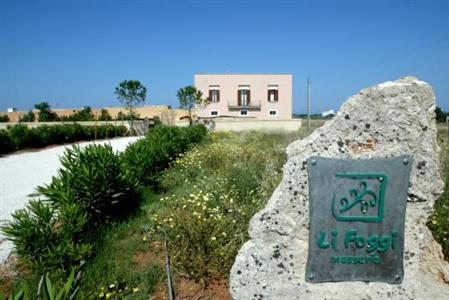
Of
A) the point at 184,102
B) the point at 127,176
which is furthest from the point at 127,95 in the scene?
the point at 127,176

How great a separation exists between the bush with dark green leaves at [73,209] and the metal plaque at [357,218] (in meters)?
2.20

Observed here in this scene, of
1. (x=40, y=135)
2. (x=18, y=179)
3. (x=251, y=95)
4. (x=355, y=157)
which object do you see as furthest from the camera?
(x=251, y=95)

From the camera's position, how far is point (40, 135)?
18.0 metres

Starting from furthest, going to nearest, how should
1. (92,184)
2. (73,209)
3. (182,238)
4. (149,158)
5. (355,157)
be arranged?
(149,158)
(92,184)
(182,238)
(73,209)
(355,157)

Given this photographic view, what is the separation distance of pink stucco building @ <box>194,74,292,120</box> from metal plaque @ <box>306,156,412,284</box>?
4479cm

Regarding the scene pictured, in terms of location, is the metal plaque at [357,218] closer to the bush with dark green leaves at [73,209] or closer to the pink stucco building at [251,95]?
the bush with dark green leaves at [73,209]

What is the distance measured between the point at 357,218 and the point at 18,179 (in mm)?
9400

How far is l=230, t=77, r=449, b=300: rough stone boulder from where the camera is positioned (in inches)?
88.5

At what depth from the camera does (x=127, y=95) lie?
3338cm

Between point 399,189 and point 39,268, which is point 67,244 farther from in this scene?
point 399,189

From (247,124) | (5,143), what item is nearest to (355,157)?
(5,143)

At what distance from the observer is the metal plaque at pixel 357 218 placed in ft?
7.41

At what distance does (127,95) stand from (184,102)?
7016 mm

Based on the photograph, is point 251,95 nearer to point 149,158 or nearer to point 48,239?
point 149,158
